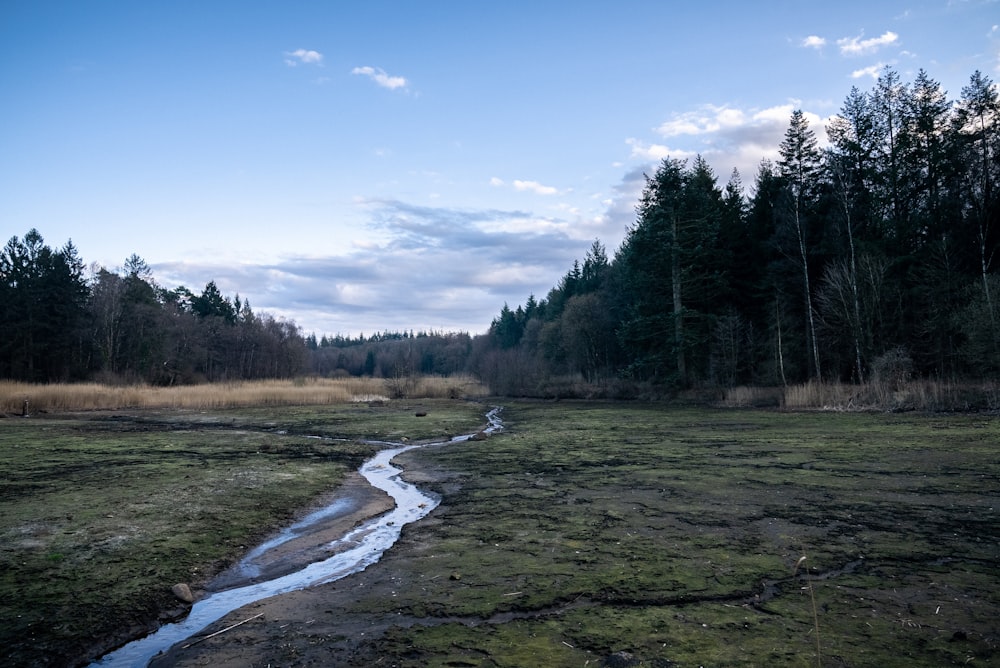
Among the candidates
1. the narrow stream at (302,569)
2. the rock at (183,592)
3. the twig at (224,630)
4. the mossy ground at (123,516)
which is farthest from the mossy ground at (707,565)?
the mossy ground at (123,516)

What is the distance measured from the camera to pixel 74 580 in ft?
21.2

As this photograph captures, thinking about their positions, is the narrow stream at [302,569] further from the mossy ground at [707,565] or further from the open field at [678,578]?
the mossy ground at [707,565]

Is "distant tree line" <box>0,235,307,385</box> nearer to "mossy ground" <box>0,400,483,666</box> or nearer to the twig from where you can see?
"mossy ground" <box>0,400,483,666</box>

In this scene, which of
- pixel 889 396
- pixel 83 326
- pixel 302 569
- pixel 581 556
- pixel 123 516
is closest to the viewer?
pixel 581 556

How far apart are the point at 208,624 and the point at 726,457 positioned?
12.6 meters

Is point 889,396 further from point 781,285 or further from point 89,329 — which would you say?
point 89,329

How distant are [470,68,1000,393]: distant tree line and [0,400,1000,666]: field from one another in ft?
49.9

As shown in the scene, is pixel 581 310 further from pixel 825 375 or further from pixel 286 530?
pixel 286 530

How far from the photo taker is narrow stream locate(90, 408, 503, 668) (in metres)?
5.24

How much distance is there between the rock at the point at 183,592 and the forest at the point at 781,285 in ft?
94.3

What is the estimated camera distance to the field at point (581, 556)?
15.4 ft

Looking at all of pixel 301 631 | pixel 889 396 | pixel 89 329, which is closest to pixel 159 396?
pixel 89 329

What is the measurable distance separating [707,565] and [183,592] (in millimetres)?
5978

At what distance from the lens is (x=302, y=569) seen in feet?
24.1
